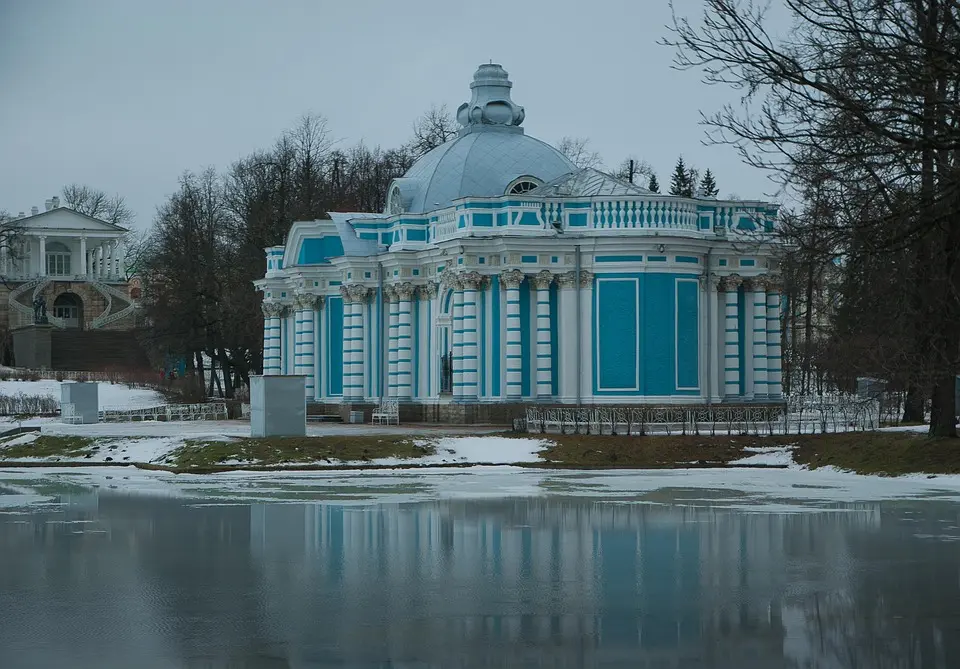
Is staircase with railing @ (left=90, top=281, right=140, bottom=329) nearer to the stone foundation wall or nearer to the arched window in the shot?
the arched window

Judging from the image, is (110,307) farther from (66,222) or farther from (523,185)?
(523,185)

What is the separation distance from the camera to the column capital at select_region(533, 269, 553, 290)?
4262cm

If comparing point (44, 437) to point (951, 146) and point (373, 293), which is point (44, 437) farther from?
point (951, 146)

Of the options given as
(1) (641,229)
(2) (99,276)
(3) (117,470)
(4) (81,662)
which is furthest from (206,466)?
(2) (99,276)

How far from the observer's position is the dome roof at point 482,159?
4728 centimetres

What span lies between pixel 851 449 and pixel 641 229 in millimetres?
12744

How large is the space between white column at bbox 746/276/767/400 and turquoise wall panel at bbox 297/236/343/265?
47.9 feet

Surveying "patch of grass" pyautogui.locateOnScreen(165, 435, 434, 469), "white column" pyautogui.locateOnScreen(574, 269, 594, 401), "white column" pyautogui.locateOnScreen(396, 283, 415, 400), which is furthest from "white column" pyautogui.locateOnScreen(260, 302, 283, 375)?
"patch of grass" pyautogui.locateOnScreen(165, 435, 434, 469)

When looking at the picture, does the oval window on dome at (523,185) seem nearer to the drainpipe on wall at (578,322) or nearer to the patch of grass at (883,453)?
the drainpipe on wall at (578,322)

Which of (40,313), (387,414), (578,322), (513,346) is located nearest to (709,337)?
(578,322)

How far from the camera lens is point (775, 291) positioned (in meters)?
45.7

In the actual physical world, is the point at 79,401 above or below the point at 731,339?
below

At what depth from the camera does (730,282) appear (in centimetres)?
4409

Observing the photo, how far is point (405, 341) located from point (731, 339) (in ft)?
32.5
